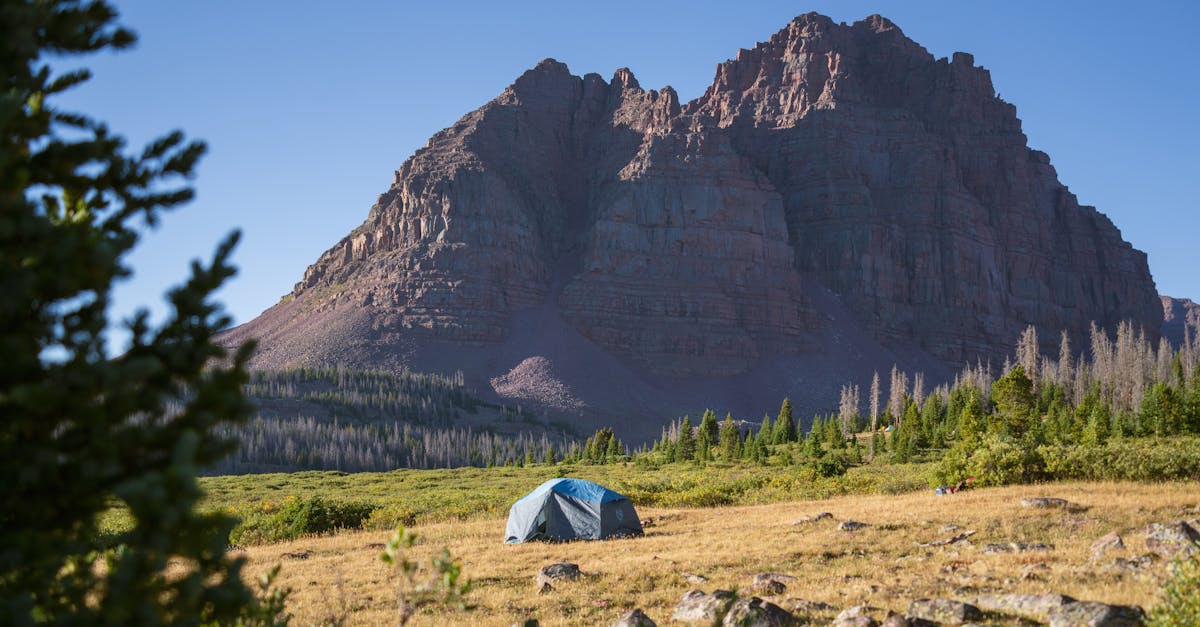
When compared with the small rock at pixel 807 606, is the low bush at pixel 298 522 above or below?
below

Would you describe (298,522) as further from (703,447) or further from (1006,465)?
(703,447)

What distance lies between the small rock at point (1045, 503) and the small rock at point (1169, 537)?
5880 millimetres

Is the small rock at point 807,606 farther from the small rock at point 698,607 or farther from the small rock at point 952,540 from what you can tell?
the small rock at point 952,540

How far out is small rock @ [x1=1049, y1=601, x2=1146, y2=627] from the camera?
9.70 meters

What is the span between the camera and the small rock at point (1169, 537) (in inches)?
551

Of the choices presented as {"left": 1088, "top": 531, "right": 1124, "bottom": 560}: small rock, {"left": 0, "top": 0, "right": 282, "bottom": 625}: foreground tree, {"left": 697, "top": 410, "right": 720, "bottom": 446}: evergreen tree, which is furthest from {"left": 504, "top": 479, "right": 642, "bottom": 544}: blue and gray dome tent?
{"left": 697, "top": 410, "right": 720, "bottom": 446}: evergreen tree

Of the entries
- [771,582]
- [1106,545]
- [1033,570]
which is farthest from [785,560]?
[1106,545]

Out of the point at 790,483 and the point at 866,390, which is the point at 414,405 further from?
the point at 790,483

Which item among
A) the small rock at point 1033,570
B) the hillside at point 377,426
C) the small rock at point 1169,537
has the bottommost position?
the hillside at point 377,426

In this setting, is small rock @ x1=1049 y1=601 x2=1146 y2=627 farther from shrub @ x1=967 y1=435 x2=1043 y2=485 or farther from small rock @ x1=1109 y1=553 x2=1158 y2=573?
shrub @ x1=967 y1=435 x2=1043 y2=485

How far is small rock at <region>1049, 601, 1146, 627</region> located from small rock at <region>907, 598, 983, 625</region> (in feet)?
3.09

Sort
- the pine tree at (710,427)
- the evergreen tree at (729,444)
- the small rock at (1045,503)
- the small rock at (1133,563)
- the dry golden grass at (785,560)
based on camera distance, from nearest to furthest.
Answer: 1. the dry golden grass at (785,560)
2. the small rock at (1133,563)
3. the small rock at (1045,503)
4. the evergreen tree at (729,444)
5. the pine tree at (710,427)

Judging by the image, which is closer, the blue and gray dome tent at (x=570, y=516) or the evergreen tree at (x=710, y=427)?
the blue and gray dome tent at (x=570, y=516)

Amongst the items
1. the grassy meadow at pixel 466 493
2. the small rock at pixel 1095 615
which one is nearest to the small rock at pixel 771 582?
the small rock at pixel 1095 615
